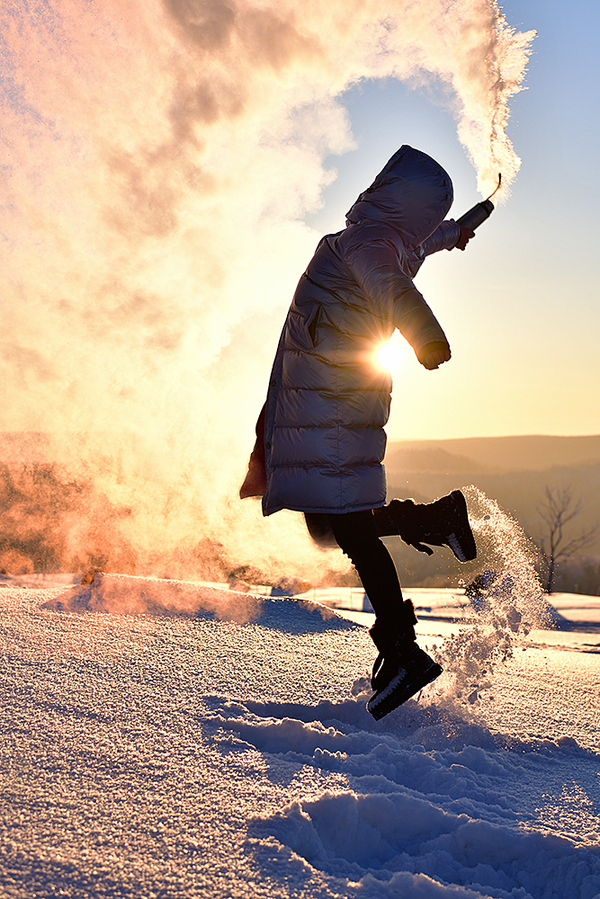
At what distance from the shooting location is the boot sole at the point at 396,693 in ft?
5.37

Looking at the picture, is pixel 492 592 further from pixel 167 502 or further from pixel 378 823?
pixel 167 502

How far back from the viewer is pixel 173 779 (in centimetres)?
124

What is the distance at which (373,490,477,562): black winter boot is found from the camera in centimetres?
200

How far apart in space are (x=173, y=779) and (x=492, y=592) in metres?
1.74

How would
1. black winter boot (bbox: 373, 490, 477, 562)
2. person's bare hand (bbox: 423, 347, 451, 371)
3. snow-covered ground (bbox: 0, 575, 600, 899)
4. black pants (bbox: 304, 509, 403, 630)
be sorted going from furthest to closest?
black winter boot (bbox: 373, 490, 477, 562) → black pants (bbox: 304, 509, 403, 630) → person's bare hand (bbox: 423, 347, 451, 371) → snow-covered ground (bbox: 0, 575, 600, 899)

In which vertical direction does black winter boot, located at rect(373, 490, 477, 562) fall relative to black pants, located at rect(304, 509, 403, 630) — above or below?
above

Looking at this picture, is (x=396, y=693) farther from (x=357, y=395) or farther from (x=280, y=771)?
(x=357, y=395)

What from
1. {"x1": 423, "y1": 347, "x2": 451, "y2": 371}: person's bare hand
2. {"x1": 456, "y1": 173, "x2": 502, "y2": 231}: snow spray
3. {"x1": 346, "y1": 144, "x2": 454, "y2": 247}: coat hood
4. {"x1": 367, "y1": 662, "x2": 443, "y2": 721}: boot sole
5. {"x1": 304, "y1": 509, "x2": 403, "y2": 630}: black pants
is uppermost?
{"x1": 456, "y1": 173, "x2": 502, "y2": 231}: snow spray

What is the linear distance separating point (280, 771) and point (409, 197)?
5.98 feet

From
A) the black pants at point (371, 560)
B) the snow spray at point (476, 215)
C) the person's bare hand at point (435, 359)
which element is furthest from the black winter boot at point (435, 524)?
the snow spray at point (476, 215)

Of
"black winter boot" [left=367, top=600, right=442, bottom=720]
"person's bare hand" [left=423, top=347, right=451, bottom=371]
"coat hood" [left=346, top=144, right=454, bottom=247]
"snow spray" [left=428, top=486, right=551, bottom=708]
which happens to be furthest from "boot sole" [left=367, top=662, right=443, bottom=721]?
"coat hood" [left=346, top=144, right=454, bottom=247]

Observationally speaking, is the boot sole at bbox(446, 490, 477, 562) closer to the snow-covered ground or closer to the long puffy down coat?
the long puffy down coat

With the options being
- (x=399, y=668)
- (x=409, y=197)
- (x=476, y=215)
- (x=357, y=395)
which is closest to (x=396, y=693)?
(x=399, y=668)

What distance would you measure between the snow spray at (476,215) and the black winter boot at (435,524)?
1317mm
